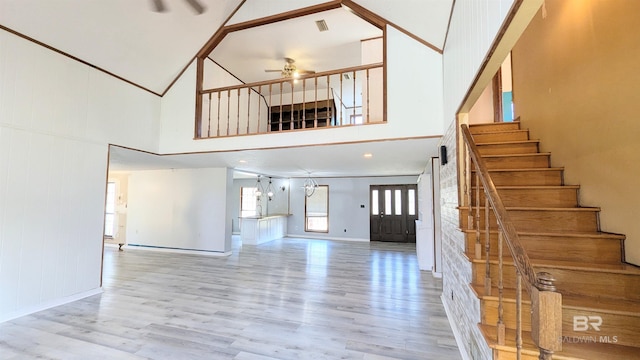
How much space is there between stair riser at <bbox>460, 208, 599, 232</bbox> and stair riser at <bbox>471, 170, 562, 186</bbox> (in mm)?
523

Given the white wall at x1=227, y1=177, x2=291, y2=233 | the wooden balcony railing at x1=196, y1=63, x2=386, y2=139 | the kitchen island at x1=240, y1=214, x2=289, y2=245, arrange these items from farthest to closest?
1. the white wall at x1=227, y1=177, x2=291, y2=233
2. the kitchen island at x1=240, y1=214, x2=289, y2=245
3. the wooden balcony railing at x1=196, y1=63, x2=386, y2=139

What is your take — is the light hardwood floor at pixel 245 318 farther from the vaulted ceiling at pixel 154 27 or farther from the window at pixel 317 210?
the window at pixel 317 210

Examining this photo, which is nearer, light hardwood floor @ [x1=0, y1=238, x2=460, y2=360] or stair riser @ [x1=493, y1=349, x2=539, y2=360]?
stair riser @ [x1=493, y1=349, x2=539, y2=360]

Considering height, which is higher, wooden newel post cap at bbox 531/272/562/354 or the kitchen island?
wooden newel post cap at bbox 531/272/562/354

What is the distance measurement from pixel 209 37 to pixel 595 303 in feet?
19.7

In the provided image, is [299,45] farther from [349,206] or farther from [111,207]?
[111,207]

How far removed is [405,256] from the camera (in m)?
7.01

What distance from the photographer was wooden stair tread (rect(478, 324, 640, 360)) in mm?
1499

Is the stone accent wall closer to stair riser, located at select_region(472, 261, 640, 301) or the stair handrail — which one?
stair riser, located at select_region(472, 261, 640, 301)

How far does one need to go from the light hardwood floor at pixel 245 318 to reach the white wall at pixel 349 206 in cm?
397

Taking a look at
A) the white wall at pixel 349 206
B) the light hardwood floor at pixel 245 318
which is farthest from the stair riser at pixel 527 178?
the white wall at pixel 349 206

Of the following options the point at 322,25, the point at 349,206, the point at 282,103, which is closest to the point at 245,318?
the point at 322,25

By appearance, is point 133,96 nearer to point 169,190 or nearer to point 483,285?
point 169,190

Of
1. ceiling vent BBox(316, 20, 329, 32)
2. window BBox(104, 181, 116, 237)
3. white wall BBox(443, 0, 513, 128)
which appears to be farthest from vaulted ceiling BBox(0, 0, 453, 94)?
window BBox(104, 181, 116, 237)
